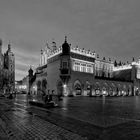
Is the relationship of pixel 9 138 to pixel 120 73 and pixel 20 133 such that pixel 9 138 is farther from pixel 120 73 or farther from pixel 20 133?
pixel 120 73

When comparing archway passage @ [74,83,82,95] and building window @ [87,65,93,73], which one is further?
building window @ [87,65,93,73]

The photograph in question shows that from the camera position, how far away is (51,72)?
5603 cm

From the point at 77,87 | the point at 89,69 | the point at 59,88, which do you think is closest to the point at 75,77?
the point at 77,87

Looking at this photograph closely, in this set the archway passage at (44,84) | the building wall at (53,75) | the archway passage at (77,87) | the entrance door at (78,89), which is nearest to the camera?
the archway passage at (77,87)

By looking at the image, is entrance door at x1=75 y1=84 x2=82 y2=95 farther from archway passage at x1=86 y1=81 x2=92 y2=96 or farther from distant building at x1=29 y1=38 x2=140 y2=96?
archway passage at x1=86 y1=81 x2=92 y2=96

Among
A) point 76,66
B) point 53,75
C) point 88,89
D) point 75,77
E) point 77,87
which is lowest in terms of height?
point 88,89

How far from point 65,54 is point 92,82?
50.2 feet

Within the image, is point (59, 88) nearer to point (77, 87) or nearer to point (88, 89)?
point (77, 87)

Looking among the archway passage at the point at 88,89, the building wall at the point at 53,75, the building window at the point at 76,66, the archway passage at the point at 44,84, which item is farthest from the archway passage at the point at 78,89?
the archway passage at the point at 44,84

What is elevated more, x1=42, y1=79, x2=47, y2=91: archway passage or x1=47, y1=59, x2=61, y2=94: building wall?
x1=47, y1=59, x2=61, y2=94: building wall

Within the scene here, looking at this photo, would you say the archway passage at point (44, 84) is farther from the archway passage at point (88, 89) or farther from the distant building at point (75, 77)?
the archway passage at point (88, 89)

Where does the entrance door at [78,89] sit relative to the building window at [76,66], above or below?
below

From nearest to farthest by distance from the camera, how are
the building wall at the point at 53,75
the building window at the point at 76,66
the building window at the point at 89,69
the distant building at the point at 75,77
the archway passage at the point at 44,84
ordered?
the distant building at the point at 75,77, the building window at the point at 76,66, the building wall at the point at 53,75, the building window at the point at 89,69, the archway passage at the point at 44,84

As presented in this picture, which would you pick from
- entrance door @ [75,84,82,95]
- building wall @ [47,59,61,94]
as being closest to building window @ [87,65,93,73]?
entrance door @ [75,84,82,95]
